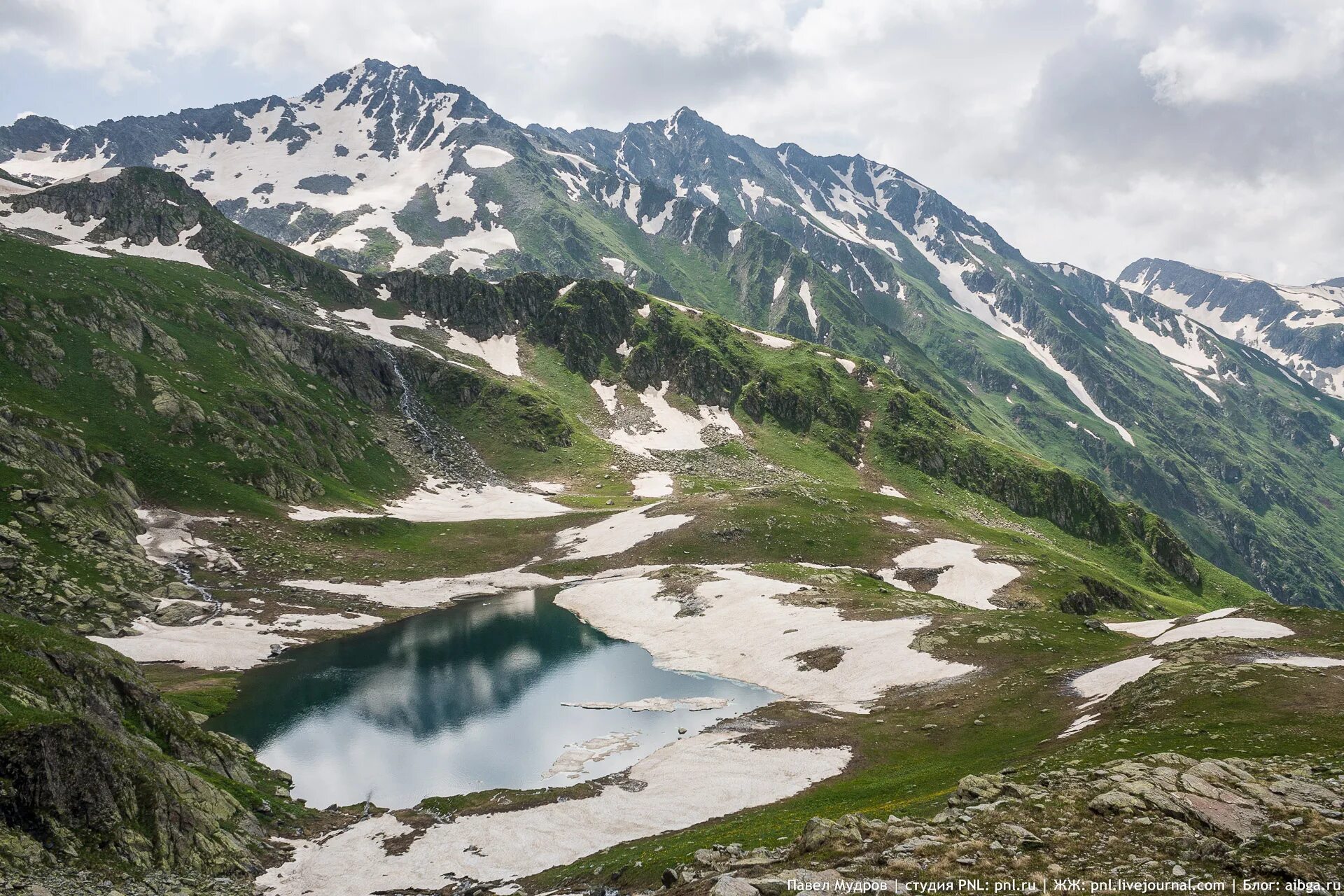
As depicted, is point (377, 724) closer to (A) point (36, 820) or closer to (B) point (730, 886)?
(A) point (36, 820)

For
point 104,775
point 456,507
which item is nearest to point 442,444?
point 456,507

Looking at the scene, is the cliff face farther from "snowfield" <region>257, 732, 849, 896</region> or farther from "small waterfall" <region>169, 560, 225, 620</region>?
"small waterfall" <region>169, 560, 225, 620</region>

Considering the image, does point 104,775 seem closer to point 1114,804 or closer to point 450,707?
point 1114,804

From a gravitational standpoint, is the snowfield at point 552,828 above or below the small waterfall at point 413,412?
below

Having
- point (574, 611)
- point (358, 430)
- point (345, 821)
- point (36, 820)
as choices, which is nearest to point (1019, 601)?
A: point (574, 611)

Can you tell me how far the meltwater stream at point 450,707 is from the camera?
50.2 meters

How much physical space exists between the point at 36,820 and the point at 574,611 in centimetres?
7092

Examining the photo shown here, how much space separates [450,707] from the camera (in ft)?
211

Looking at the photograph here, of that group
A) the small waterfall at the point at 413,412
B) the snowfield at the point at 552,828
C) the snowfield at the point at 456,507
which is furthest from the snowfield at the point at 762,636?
the small waterfall at the point at 413,412

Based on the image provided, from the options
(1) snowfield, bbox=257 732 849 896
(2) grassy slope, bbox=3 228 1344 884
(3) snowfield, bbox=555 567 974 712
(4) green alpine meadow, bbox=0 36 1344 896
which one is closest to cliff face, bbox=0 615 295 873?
(4) green alpine meadow, bbox=0 36 1344 896

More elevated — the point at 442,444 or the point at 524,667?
the point at 442,444

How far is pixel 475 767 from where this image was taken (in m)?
51.2

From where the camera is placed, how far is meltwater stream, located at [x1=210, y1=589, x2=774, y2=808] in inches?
1978

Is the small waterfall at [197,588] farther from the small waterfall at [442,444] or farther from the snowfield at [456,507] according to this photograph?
the small waterfall at [442,444]
